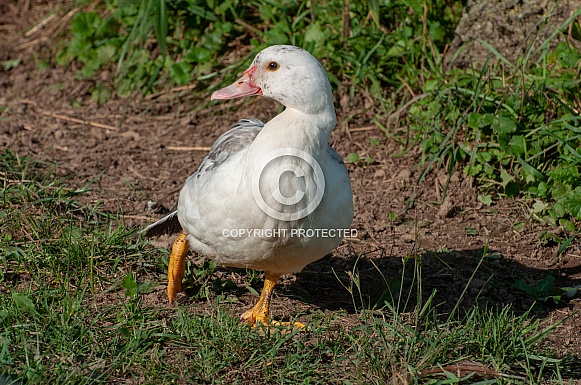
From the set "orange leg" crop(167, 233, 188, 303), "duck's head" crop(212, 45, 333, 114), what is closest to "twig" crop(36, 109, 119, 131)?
"orange leg" crop(167, 233, 188, 303)

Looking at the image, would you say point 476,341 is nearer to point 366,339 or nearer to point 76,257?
point 366,339

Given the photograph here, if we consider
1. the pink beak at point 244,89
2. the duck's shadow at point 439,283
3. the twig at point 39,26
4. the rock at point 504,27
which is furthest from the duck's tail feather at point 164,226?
the twig at point 39,26

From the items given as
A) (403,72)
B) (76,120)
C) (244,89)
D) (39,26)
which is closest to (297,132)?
(244,89)

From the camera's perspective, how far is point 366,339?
3.37 m

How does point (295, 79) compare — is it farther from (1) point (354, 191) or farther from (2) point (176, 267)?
(1) point (354, 191)

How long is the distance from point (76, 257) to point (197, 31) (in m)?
3.19

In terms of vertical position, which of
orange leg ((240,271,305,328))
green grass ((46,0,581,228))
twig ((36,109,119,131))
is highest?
green grass ((46,0,581,228))

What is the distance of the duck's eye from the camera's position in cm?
350

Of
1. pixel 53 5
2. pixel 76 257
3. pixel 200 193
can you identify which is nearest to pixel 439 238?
pixel 200 193

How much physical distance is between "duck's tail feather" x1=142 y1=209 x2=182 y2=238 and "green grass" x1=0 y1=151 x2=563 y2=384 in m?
0.43

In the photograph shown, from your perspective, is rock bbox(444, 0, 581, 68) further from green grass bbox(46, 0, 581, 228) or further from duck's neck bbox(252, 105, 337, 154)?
duck's neck bbox(252, 105, 337, 154)

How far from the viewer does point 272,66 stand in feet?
11.5

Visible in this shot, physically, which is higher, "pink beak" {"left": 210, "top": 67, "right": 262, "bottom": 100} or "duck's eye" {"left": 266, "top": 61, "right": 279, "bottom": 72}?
"duck's eye" {"left": 266, "top": 61, "right": 279, "bottom": 72}

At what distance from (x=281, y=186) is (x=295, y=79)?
504 millimetres
